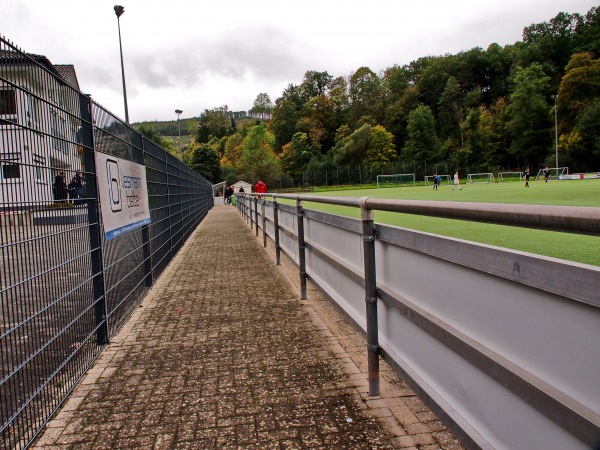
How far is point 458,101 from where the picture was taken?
108m


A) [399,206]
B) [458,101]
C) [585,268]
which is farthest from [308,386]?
[458,101]

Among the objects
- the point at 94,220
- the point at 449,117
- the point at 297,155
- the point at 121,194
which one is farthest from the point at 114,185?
the point at 449,117

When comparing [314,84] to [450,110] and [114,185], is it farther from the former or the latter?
[114,185]

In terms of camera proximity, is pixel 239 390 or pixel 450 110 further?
pixel 450 110

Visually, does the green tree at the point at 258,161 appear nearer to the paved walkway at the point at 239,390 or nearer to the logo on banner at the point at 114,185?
the logo on banner at the point at 114,185

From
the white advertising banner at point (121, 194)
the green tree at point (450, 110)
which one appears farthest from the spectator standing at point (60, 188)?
the green tree at point (450, 110)

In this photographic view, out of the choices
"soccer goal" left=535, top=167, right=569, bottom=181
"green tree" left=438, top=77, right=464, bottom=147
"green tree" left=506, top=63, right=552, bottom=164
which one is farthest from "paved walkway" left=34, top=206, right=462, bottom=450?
"green tree" left=438, top=77, right=464, bottom=147

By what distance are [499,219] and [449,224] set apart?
40.1ft

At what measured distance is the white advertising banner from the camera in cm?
456

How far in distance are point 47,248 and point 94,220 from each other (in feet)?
3.80

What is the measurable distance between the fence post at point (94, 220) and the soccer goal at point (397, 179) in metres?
64.6

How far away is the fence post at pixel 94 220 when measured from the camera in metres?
4.24

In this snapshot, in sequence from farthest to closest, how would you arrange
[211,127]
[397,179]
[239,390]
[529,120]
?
[211,127]
[529,120]
[397,179]
[239,390]

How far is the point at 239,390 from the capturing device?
11.2 feet
